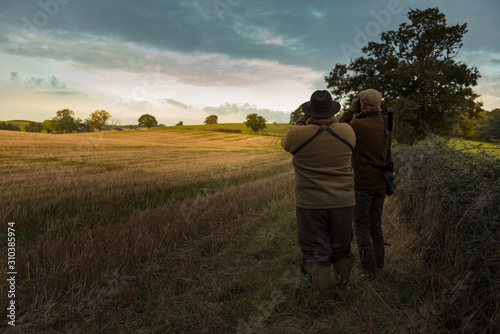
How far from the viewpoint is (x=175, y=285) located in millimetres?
3758

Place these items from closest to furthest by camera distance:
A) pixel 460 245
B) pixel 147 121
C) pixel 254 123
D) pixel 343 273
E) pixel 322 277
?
pixel 460 245, pixel 322 277, pixel 343 273, pixel 254 123, pixel 147 121

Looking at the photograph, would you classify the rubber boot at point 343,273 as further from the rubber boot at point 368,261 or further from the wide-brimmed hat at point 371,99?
the wide-brimmed hat at point 371,99

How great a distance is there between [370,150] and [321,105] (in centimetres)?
123

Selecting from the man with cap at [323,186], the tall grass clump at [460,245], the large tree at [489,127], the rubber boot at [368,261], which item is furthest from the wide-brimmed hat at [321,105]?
the large tree at [489,127]

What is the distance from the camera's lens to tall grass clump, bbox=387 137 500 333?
95.0 inches

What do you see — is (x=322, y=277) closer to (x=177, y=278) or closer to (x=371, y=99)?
(x=177, y=278)

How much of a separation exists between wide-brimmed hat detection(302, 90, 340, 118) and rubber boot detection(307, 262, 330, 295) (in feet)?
6.02

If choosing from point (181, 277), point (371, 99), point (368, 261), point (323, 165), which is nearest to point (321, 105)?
point (323, 165)

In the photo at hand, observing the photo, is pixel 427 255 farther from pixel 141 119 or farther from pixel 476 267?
pixel 141 119

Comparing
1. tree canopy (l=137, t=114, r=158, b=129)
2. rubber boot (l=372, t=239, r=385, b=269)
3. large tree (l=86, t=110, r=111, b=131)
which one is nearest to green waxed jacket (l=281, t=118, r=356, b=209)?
rubber boot (l=372, t=239, r=385, b=269)

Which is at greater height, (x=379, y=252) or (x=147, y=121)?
(x=147, y=121)

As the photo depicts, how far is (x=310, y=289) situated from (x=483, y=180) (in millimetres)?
2415

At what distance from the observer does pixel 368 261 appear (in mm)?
3918

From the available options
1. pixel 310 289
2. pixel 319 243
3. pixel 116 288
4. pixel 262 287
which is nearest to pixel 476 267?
A: pixel 319 243
